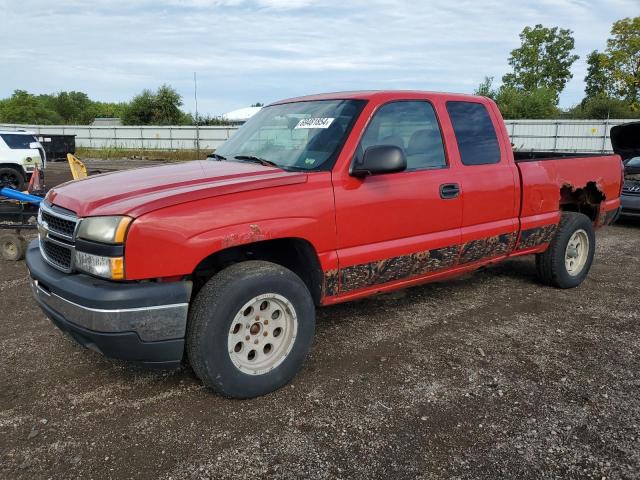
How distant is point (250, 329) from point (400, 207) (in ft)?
4.50

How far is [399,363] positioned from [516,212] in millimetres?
1871

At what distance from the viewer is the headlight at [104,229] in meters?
2.63

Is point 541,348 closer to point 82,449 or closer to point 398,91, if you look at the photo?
point 398,91

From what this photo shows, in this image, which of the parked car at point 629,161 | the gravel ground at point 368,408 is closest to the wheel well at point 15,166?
the gravel ground at point 368,408

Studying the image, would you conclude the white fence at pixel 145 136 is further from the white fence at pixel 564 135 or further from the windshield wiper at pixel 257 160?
the windshield wiper at pixel 257 160

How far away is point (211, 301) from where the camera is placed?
2838 mm

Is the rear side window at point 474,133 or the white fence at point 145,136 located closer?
the rear side window at point 474,133

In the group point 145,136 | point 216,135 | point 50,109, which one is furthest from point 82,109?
point 216,135

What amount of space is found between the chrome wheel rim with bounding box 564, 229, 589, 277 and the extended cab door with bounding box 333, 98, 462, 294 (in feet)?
6.24

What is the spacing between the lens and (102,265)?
2684 mm

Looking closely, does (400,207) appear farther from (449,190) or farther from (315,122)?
(315,122)

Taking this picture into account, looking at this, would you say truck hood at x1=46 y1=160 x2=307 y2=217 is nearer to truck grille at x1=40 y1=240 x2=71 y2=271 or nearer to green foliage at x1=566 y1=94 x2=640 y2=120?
truck grille at x1=40 y1=240 x2=71 y2=271

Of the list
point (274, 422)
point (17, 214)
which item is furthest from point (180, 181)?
point (17, 214)

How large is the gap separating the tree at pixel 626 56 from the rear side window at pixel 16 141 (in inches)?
1441
